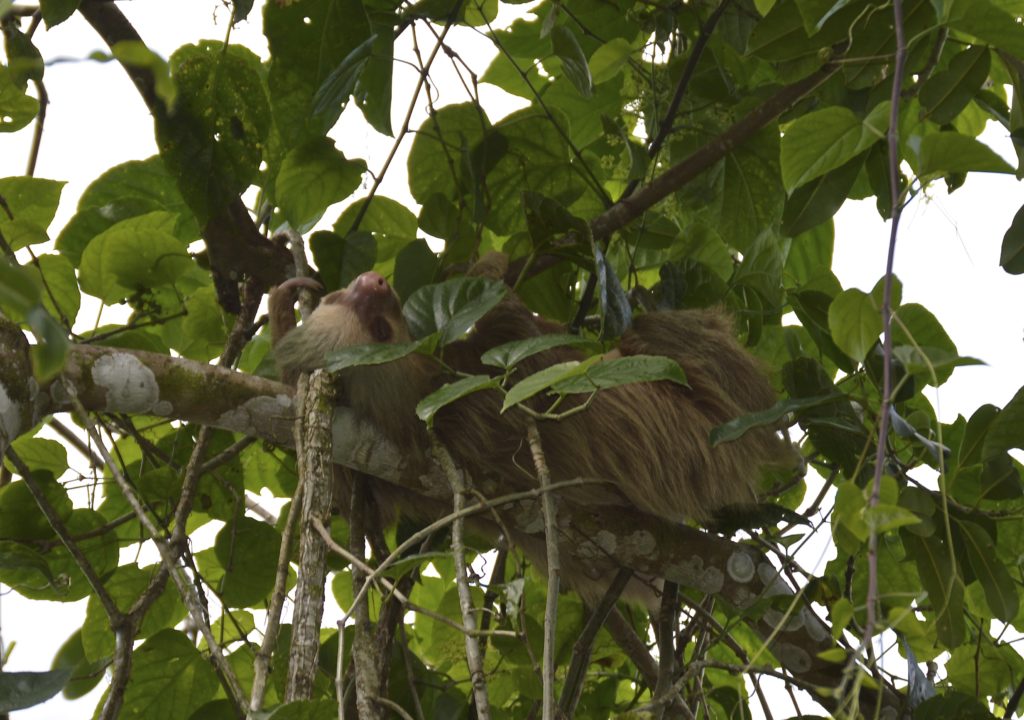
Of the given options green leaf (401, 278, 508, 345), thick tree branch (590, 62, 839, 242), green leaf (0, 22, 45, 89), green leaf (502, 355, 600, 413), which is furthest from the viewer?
thick tree branch (590, 62, 839, 242)

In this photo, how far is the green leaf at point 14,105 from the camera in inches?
92.7

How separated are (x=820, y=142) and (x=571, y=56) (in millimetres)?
755

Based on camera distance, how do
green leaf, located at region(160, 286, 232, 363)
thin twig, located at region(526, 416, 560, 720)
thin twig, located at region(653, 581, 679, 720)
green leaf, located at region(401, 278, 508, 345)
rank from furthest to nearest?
green leaf, located at region(160, 286, 232, 363), thin twig, located at region(653, 581, 679, 720), green leaf, located at region(401, 278, 508, 345), thin twig, located at region(526, 416, 560, 720)

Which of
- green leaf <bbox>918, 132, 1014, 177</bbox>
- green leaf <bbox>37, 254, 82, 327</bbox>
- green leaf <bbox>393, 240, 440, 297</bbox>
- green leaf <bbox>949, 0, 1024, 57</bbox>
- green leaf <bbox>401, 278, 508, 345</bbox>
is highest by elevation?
green leaf <bbox>37, 254, 82, 327</bbox>

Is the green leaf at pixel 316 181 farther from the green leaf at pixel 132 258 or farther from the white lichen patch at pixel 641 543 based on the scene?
the white lichen patch at pixel 641 543

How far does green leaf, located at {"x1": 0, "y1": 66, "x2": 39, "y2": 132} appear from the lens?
2.36 metres

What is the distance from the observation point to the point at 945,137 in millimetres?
1562

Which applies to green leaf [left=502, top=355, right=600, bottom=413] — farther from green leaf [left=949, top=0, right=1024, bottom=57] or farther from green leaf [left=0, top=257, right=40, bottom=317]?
green leaf [left=0, top=257, right=40, bottom=317]

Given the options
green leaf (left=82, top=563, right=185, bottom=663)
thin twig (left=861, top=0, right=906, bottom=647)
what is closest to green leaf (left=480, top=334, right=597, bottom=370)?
thin twig (left=861, top=0, right=906, bottom=647)

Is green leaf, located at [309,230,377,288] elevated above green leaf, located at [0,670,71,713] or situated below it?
above

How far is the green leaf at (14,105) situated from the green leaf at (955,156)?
185 centimetres

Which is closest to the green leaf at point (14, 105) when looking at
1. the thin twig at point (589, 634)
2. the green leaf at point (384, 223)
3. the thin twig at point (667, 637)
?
the green leaf at point (384, 223)

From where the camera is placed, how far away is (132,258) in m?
2.74

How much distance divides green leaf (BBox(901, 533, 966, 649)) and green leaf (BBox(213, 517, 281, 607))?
1565 millimetres
